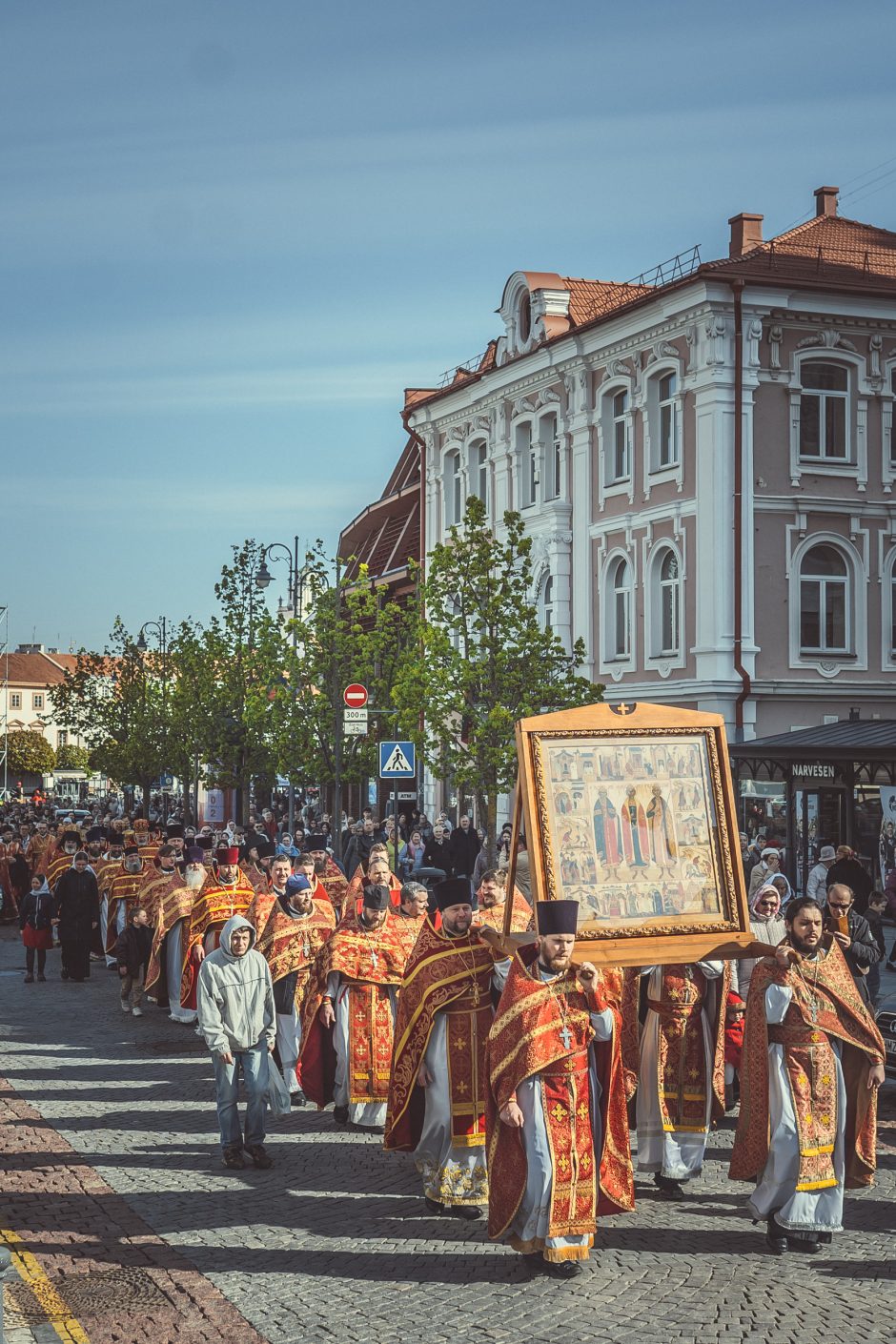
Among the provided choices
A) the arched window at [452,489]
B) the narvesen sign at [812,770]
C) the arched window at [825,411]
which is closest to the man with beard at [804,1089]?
the narvesen sign at [812,770]

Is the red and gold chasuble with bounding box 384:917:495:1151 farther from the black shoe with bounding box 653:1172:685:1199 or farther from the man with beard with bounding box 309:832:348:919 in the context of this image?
the man with beard with bounding box 309:832:348:919

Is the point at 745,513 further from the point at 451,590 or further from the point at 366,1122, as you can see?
the point at 366,1122

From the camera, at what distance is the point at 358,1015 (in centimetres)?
1195

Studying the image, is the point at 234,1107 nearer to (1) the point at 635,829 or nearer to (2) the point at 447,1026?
(2) the point at 447,1026

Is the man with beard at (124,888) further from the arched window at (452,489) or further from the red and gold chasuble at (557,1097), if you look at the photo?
the arched window at (452,489)

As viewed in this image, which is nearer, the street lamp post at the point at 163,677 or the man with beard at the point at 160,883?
the man with beard at the point at 160,883

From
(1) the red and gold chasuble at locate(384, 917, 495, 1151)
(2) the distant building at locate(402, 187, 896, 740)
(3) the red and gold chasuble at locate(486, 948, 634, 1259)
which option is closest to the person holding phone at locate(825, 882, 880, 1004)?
(1) the red and gold chasuble at locate(384, 917, 495, 1151)

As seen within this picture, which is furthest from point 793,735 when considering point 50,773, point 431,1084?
point 50,773

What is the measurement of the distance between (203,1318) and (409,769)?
1670 centimetres

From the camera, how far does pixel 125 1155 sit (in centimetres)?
1091

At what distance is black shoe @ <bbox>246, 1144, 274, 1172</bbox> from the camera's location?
10469mm

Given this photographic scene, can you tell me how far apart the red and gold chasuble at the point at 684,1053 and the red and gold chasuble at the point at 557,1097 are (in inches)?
57.7

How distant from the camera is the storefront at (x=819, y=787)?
81.5ft

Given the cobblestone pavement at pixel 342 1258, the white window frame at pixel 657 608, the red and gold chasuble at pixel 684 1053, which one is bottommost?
the cobblestone pavement at pixel 342 1258
